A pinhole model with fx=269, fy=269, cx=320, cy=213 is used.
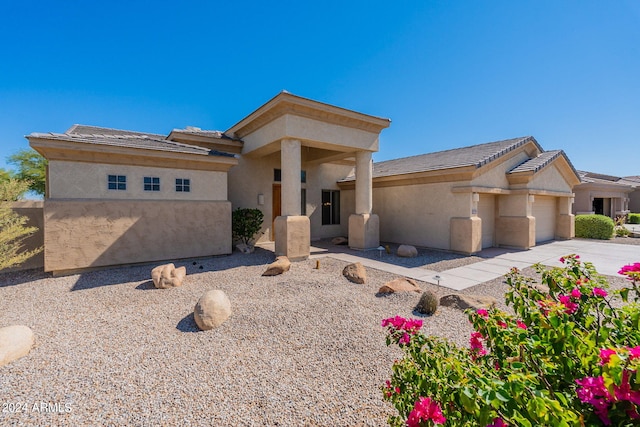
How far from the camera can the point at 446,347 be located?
2.15 metres

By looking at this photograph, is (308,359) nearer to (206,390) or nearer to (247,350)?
(247,350)

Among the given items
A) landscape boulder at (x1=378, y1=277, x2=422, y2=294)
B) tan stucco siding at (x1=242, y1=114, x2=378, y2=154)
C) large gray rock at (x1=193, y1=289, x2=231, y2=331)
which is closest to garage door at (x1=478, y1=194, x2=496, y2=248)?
tan stucco siding at (x1=242, y1=114, x2=378, y2=154)

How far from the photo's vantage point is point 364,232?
38.8 ft

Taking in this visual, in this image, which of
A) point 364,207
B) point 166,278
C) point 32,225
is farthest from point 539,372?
point 32,225

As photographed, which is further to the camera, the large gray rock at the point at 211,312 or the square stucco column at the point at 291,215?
the square stucco column at the point at 291,215

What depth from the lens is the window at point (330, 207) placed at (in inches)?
632

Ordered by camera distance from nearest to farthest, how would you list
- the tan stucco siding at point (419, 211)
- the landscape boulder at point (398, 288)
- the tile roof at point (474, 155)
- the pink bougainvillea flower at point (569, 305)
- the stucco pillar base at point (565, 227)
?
the pink bougainvillea flower at point (569, 305)
the landscape boulder at point (398, 288)
the tile roof at point (474, 155)
the tan stucco siding at point (419, 211)
the stucco pillar base at point (565, 227)

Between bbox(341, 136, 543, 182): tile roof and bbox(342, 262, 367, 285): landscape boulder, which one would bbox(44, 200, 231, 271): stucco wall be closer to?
bbox(342, 262, 367, 285): landscape boulder

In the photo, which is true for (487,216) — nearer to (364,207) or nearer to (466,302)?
(364,207)

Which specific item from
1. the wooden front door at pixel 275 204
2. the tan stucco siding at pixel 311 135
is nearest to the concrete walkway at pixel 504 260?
the wooden front door at pixel 275 204

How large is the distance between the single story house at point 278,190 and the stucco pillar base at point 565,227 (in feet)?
0.19

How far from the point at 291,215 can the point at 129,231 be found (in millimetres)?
5362

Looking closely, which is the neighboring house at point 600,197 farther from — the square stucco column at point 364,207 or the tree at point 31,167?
the tree at point 31,167

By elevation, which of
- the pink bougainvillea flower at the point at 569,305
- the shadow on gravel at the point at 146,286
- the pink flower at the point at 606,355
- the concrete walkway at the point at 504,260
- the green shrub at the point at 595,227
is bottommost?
the concrete walkway at the point at 504,260
